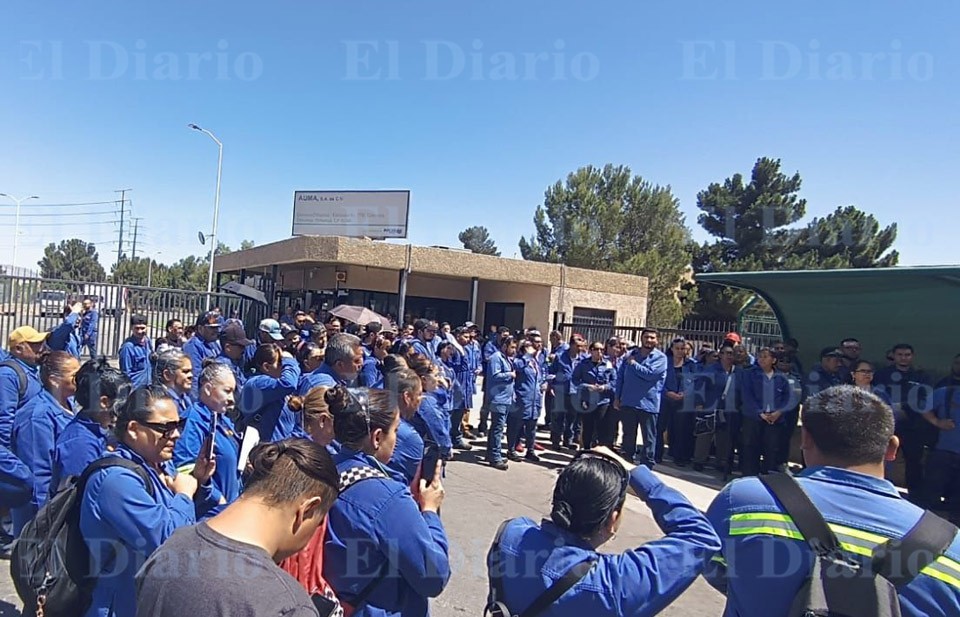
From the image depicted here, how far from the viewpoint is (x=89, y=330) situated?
1092cm

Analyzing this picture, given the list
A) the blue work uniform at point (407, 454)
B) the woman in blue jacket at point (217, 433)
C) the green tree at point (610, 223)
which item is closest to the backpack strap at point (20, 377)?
the woman in blue jacket at point (217, 433)

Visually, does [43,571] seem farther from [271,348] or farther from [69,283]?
[69,283]

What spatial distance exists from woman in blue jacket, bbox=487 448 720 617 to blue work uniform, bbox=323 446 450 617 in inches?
11.1

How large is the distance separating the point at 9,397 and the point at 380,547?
355 centimetres

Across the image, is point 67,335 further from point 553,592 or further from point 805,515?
point 805,515

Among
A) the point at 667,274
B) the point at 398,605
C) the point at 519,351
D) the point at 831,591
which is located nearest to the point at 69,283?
the point at 519,351

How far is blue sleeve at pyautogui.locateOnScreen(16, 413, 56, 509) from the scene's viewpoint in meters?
3.61

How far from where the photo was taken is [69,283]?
1167 centimetres

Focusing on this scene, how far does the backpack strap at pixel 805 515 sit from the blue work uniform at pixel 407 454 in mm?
1712

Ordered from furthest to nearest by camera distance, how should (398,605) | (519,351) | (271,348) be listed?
(519,351) < (271,348) < (398,605)

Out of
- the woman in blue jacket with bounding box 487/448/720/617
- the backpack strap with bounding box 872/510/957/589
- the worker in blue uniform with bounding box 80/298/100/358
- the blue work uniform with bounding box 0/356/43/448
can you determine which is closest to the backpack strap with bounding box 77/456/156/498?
the woman in blue jacket with bounding box 487/448/720/617

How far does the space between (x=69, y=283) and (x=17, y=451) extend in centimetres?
953

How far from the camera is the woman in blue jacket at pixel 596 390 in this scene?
920 centimetres

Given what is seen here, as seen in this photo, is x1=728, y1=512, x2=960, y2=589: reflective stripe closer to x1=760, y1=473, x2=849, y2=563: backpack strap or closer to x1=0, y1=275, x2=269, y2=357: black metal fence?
x1=760, y1=473, x2=849, y2=563: backpack strap
